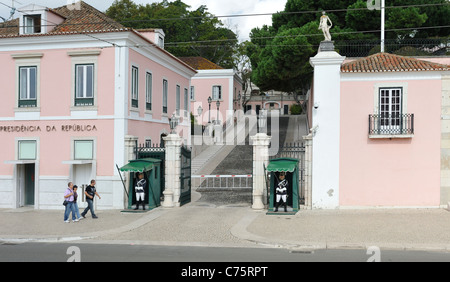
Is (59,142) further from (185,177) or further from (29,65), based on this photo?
(185,177)

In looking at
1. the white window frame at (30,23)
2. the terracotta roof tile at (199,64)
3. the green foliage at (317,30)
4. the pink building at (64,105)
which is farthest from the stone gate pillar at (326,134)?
the terracotta roof tile at (199,64)

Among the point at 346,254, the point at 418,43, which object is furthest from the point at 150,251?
the point at 418,43

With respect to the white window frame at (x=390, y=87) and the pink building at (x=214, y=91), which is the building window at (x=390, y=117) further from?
the pink building at (x=214, y=91)

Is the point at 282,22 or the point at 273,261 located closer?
the point at 273,261

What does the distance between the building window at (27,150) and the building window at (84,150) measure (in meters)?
2.00

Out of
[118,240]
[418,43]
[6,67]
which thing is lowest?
[118,240]

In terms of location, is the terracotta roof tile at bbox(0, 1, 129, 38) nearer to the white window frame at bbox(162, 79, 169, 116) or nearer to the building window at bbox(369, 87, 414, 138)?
the white window frame at bbox(162, 79, 169, 116)

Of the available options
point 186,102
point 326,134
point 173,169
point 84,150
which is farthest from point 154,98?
point 326,134

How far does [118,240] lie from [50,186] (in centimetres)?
786

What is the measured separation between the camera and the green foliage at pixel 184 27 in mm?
50938

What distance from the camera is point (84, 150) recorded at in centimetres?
1955

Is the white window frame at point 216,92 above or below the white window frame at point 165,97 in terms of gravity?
above
